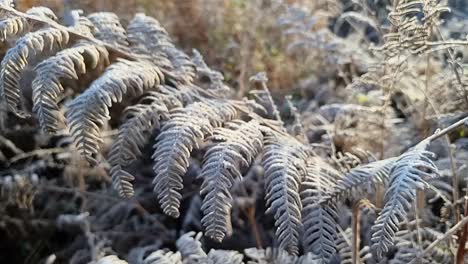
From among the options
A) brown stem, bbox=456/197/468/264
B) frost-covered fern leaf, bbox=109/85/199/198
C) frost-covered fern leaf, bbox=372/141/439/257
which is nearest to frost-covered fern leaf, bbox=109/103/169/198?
frost-covered fern leaf, bbox=109/85/199/198

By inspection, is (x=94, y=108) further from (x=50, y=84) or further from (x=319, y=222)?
(x=319, y=222)

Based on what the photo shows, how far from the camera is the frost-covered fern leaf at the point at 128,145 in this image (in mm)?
901

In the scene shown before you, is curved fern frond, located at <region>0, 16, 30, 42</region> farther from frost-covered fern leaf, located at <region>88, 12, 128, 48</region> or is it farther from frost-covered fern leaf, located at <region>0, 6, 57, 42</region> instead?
frost-covered fern leaf, located at <region>88, 12, 128, 48</region>

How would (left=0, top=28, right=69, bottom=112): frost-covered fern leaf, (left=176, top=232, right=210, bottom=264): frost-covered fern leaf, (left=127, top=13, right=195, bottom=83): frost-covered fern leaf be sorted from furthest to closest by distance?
(left=127, top=13, right=195, bottom=83): frost-covered fern leaf → (left=176, top=232, right=210, bottom=264): frost-covered fern leaf → (left=0, top=28, right=69, bottom=112): frost-covered fern leaf

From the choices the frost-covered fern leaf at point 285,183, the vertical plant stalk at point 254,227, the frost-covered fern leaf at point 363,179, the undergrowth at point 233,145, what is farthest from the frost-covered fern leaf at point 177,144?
the vertical plant stalk at point 254,227

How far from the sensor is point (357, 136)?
1.37 m

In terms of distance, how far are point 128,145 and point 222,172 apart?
0.16m

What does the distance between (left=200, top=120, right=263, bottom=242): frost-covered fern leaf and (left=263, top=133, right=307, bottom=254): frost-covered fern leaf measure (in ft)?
0.11

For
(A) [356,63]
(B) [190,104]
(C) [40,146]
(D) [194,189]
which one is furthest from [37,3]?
(A) [356,63]

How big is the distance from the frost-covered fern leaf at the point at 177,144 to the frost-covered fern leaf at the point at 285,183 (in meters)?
0.10

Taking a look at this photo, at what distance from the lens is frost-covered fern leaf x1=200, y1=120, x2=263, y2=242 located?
2.78 ft

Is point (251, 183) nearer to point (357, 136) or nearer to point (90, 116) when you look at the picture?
point (357, 136)

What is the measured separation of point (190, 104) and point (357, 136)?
49cm

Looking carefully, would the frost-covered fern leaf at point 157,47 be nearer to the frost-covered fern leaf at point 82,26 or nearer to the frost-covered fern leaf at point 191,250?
the frost-covered fern leaf at point 82,26
